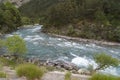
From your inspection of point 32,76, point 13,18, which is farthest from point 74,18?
point 32,76

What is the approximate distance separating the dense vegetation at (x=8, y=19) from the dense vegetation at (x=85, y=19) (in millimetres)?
10062

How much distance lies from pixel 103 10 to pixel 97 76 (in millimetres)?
82639

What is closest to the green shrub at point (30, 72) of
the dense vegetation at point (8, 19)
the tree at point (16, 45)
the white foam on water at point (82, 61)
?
the tree at point (16, 45)

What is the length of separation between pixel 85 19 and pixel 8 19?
22.2 meters

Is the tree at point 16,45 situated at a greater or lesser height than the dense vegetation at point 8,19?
greater

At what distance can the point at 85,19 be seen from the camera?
93812mm

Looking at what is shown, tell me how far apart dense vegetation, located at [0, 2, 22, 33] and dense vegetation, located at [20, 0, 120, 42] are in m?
10.1

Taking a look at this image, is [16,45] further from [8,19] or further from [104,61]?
[8,19]

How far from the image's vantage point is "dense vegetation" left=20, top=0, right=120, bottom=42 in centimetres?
8575

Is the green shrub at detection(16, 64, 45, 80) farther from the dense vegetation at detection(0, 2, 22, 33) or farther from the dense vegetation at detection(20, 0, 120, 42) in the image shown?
the dense vegetation at detection(0, 2, 22, 33)

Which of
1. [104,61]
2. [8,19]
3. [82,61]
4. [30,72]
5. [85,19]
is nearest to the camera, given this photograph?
[30,72]

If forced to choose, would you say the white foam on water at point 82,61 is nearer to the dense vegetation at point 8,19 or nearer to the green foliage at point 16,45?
the green foliage at point 16,45

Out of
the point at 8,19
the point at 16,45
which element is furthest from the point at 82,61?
the point at 8,19

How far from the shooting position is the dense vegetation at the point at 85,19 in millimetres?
85750
